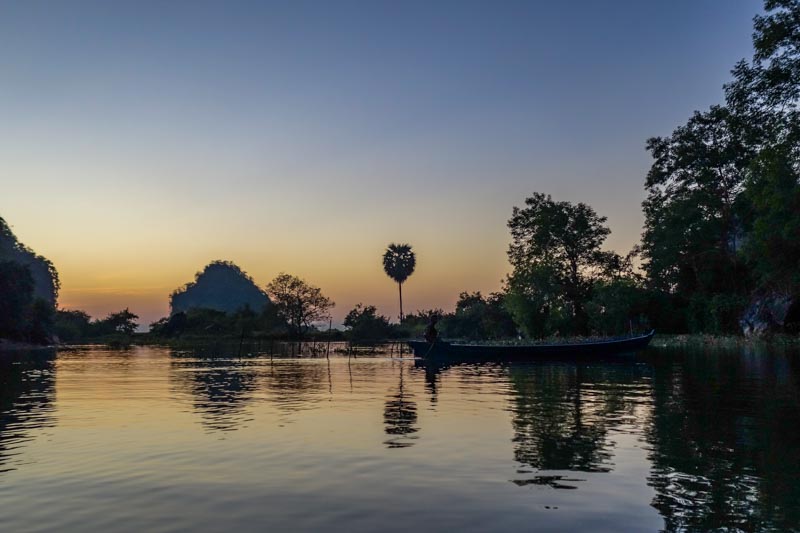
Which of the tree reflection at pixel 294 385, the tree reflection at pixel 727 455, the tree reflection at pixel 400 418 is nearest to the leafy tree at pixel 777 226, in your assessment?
the tree reflection at pixel 727 455

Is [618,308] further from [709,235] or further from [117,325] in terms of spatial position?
[117,325]

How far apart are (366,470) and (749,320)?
58308 millimetres

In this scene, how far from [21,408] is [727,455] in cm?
2181

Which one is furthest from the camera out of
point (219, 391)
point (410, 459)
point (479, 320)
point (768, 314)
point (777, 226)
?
point (479, 320)

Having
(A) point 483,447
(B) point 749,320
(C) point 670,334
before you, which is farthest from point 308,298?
(A) point 483,447

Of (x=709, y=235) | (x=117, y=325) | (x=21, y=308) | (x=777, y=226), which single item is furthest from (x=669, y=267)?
(x=117, y=325)

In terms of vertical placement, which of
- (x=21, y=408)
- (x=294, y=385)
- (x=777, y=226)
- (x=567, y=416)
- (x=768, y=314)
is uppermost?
(x=777, y=226)

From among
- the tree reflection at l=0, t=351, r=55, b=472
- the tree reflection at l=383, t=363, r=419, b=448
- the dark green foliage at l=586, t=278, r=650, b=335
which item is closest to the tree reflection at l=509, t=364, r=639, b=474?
the tree reflection at l=383, t=363, r=419, b=448

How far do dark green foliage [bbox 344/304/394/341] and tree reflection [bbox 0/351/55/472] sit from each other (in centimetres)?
7711

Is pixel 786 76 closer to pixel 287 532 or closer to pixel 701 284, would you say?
pixel 287 532

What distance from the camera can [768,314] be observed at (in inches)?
2223

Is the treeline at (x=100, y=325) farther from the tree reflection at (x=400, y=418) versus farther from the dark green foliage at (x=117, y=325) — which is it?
the tree reflection at (x=400, y=418)

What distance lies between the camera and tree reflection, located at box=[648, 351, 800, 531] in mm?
8570

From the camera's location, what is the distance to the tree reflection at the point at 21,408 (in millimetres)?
14875
